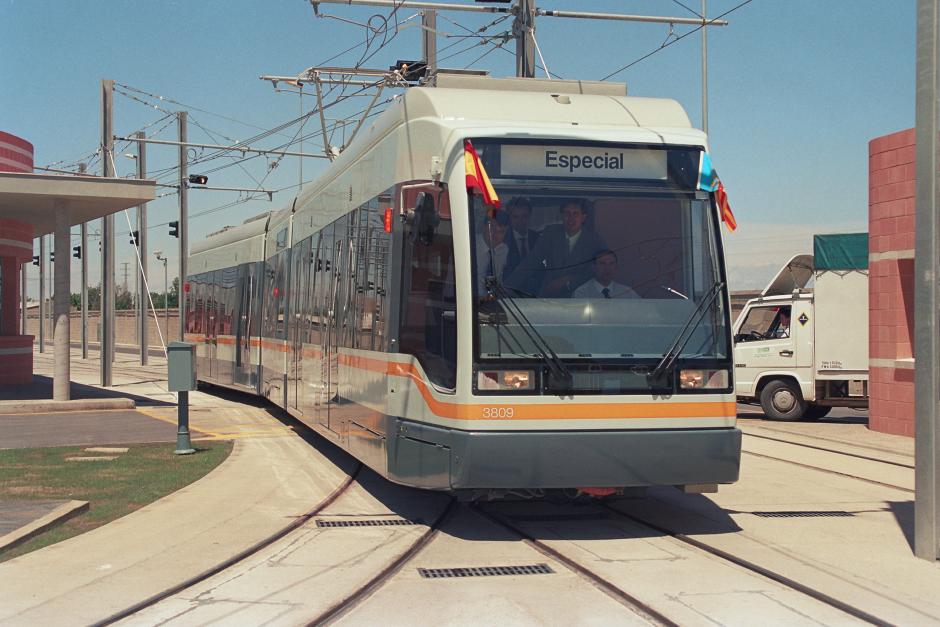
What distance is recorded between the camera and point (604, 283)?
8.21 m

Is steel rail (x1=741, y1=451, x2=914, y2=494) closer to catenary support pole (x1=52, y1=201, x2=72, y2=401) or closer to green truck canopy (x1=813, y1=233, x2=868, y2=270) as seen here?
green truck canopy (x1=813, y1=233, x2=868, y2=270)

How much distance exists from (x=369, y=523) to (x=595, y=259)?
3087mm

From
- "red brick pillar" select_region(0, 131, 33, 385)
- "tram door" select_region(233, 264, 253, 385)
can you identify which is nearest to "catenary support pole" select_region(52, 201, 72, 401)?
"tram door" select_region(233, 264, 253, 385)

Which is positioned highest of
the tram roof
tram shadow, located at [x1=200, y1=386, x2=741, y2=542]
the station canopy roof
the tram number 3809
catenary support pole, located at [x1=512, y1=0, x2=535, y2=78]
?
catenary support pole, located at [x1=512, y1=0, x2=535, y2=78]

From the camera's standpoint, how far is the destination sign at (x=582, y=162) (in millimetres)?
8281

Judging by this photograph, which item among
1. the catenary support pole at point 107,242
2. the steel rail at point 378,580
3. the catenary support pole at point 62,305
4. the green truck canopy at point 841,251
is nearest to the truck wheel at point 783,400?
the green truck canopy at point 841,251

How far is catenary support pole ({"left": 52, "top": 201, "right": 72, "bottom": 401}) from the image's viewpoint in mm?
20938

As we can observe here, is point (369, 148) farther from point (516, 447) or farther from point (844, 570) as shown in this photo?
point (844, 570)

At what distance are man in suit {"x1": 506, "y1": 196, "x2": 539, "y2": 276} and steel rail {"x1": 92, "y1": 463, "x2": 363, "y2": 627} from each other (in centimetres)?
287

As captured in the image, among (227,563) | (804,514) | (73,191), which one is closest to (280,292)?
(73,191)

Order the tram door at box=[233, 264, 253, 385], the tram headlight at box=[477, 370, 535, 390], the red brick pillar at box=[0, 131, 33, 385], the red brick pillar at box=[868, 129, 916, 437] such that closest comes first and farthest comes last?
the tram headlight at box=[477, 370, 535, 390], the red brick pillar at box=[868, 129, 916, 437], the tram door at box=[233, 264, 253, 385], the red brick pillar at box=[0, 131, 33, 385]

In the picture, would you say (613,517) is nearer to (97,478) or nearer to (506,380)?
(506,380)

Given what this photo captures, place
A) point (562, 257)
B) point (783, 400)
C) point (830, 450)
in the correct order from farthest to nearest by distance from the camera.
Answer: point (783, 400)
point (830, 450)
point (562, 257)

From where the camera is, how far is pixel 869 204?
1802 centimetres
